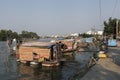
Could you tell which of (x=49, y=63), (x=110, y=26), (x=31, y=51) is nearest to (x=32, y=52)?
(x=31, y=51)

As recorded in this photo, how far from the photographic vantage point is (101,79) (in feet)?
55.5

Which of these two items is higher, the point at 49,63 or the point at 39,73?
the point at 49,63

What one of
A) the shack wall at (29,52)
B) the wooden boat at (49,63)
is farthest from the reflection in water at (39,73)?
the shack wall at (29,52)

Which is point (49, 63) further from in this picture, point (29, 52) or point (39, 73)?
point (29, 52)

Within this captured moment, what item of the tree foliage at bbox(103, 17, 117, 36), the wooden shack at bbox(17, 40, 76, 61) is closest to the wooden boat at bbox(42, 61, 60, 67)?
the wooden shack at bbox(17, 40, 76, 61)

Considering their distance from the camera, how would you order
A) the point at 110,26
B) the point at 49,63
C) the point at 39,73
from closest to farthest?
the point at 39,73 → the point at 49,63 → the point at 110,26

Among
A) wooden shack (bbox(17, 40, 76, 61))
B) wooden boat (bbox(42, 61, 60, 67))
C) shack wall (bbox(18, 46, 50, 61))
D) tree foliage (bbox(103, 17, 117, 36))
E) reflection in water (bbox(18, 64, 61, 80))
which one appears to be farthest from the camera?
tree foliage (bbox(103, 17, 117, 36))

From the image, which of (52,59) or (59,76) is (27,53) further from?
(59,76)

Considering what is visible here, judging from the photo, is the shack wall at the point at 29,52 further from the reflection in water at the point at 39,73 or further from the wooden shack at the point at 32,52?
the reflection in water at the point at 39,73

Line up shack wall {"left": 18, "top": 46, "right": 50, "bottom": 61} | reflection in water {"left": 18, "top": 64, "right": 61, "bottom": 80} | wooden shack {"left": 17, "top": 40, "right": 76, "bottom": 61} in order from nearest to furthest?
reflection in water {"left": 18, "top": 64, "right": 61, "bottom": 80} → wooden shack {"left": 17, "top": 40, "right": 76, "bottom": 61} → shack wall {"left": 18, "top": 46, "right": 50, "bottom": 61}

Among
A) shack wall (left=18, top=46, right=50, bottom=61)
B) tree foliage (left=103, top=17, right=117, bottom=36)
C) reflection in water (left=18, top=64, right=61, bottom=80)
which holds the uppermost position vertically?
tree foliage (left=103, top=17, right=117, bottom=36)

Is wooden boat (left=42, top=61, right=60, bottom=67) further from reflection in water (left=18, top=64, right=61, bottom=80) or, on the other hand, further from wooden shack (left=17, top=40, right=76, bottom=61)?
wooden shack (left=17, top=40, right=76, bottom=61)

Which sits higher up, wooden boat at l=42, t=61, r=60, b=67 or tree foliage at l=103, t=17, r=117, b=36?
tree foliage at l=103, t=17, r=117, b=36

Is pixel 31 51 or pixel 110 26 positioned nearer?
pixel 31 51
